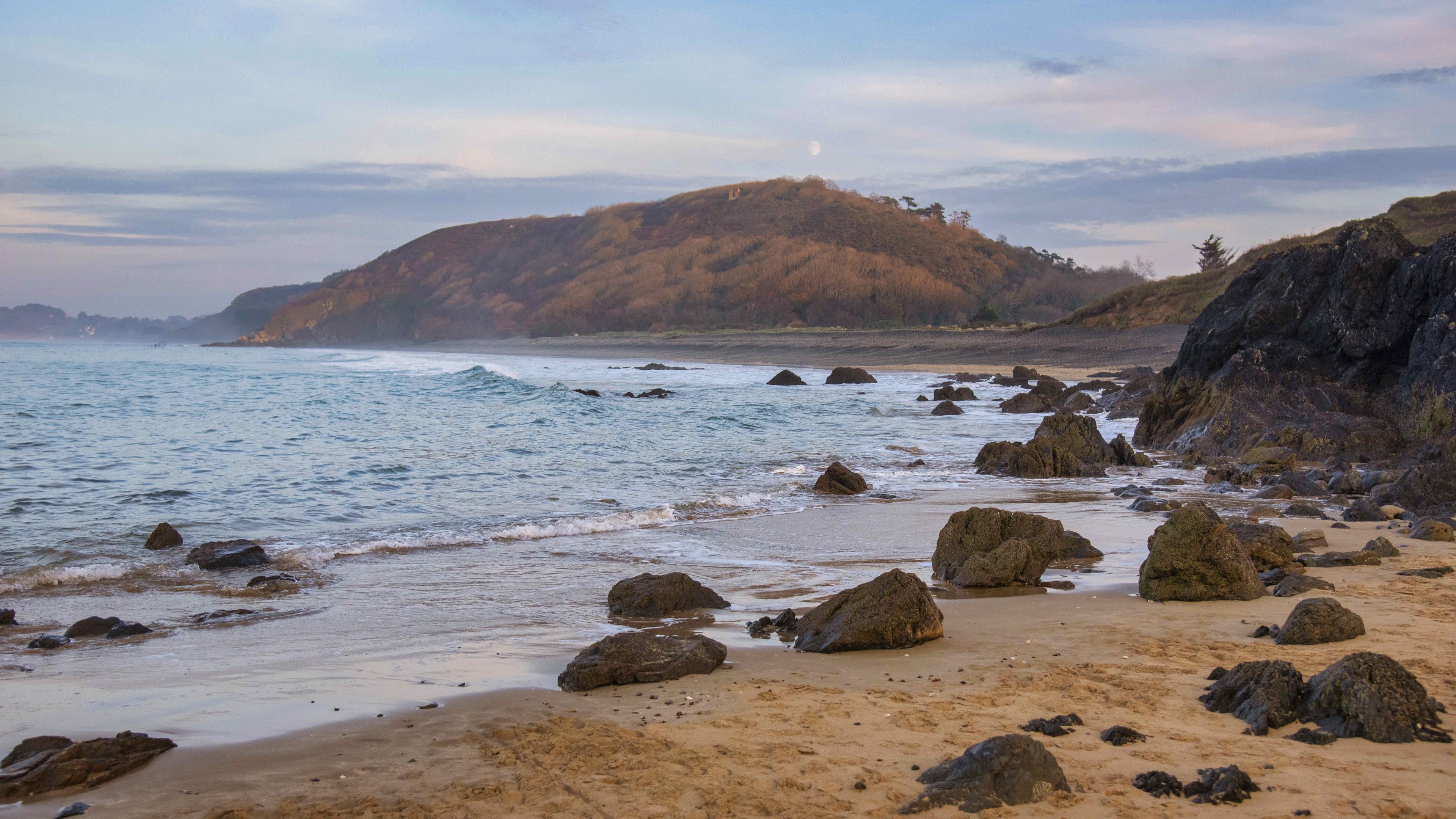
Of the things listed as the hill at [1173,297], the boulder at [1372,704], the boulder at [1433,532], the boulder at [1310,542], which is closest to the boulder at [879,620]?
the boulder at [1372,704]

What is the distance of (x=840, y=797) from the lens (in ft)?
10.0

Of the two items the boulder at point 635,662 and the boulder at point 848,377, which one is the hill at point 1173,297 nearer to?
the boulder at point 848,377

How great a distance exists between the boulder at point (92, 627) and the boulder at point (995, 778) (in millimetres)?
4782

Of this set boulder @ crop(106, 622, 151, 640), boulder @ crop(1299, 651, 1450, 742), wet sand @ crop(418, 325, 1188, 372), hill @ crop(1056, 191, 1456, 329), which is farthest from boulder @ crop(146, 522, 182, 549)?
hill @ crop(1056, 191, 1456, 329)

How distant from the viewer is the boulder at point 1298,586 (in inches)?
222

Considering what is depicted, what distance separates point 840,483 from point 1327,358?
7.68m

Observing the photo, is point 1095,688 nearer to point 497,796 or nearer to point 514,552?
point 497,796

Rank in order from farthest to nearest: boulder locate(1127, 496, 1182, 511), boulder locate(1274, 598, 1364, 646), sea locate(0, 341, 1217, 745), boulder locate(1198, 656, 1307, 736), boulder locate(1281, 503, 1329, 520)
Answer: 1. boulder locate(1127, 496, 1182, 511)
2. boulder locate(1281, 503, 1329, 520)
3. sea locate(0, 341, 1217, 745)
4. boulder locate(1274, 598, 1364, 646)
5. boulder locate(1198, 656, 1307, 736)

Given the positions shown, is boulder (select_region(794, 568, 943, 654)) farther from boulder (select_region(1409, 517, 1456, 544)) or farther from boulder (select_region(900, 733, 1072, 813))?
boulder (select_region(1409, 517, 1456, 544))

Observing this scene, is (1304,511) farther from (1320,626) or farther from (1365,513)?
(1320,626)

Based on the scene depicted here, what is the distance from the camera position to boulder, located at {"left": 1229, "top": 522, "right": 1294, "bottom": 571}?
6.28m

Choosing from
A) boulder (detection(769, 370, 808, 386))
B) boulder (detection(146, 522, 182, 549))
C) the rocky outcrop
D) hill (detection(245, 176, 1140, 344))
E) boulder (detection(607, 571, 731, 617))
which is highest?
hill (detection(245, 176, 1140, 344))

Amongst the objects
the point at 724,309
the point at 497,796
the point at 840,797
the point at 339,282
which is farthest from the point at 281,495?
the point at 339,282

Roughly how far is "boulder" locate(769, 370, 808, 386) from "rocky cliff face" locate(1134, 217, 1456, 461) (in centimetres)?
1854
